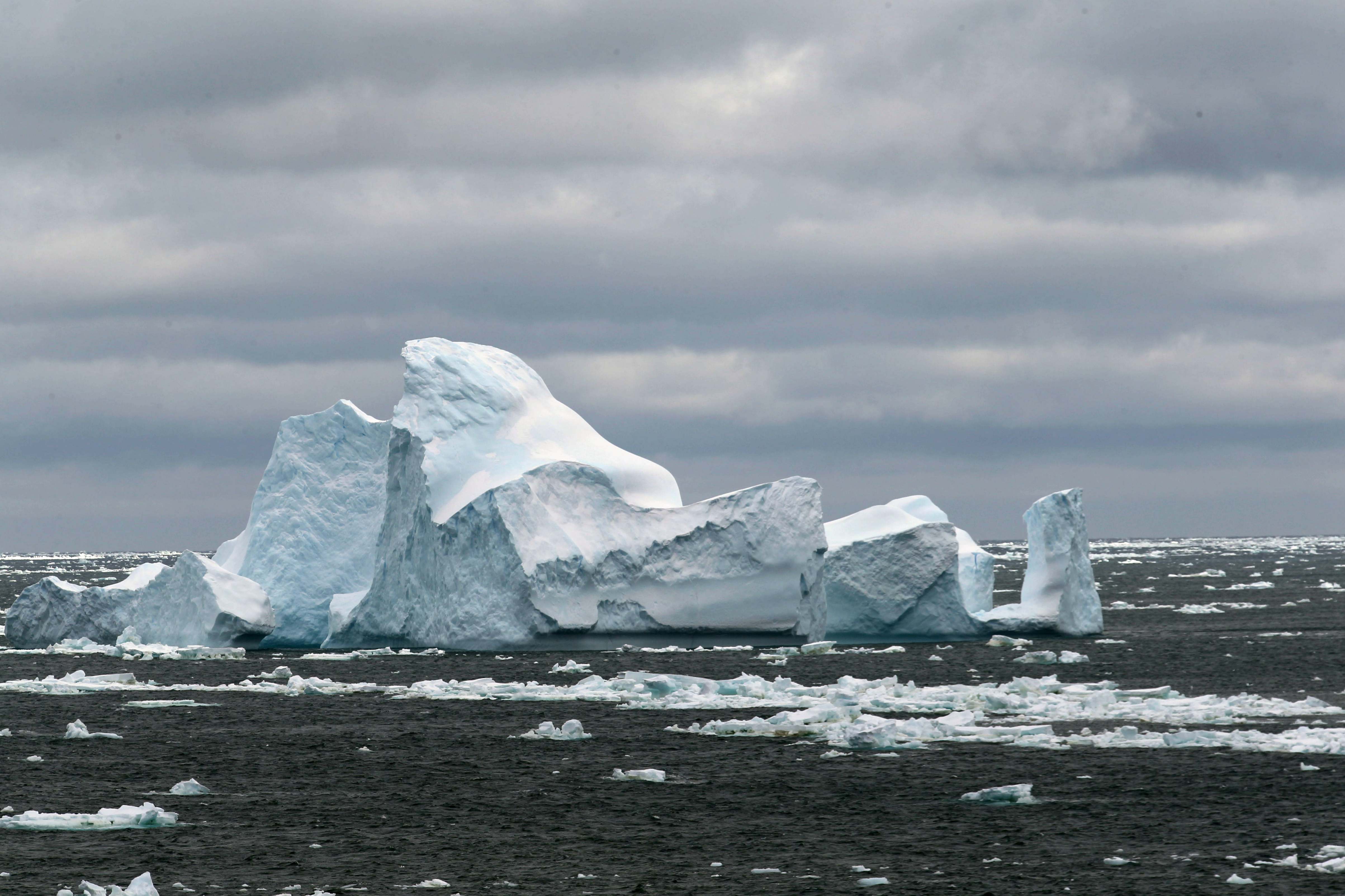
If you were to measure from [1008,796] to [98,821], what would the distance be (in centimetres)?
700

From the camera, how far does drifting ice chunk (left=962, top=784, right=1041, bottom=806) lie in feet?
42.9

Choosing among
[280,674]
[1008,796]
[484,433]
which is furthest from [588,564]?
[1008,796]

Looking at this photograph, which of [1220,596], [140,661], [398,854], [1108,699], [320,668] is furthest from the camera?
[1220,596]

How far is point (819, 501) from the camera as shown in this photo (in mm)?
30062

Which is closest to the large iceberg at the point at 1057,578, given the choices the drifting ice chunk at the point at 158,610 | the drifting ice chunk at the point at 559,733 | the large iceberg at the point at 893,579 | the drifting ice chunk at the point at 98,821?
the large iceberg at the point at 893,579

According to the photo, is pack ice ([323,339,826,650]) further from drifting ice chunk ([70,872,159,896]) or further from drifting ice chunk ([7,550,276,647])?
drifting ice chunk ([70,872,159,896])

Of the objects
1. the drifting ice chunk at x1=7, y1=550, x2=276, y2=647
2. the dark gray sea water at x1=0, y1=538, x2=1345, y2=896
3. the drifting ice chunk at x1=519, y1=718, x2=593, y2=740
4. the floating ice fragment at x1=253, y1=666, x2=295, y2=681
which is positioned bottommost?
the dark gray sea water at x1=0, y1=538, x2=1345, y2=896

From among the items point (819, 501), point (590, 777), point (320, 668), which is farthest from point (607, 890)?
point (819, 501)

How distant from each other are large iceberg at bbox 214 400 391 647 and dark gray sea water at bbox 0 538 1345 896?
951 centimetres

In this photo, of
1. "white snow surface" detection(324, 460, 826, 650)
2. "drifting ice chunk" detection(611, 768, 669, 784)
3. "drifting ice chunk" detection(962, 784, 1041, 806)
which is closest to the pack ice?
"white snow surface" detection(324, 460, 826, 650)

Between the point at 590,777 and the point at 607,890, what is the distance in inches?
186

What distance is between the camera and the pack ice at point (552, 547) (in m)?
28.9

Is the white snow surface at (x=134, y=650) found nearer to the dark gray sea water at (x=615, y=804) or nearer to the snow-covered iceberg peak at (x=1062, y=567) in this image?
the dark gray sea water at (x=615, y=804)

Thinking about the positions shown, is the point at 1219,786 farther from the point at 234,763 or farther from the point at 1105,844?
the point at 234,763
